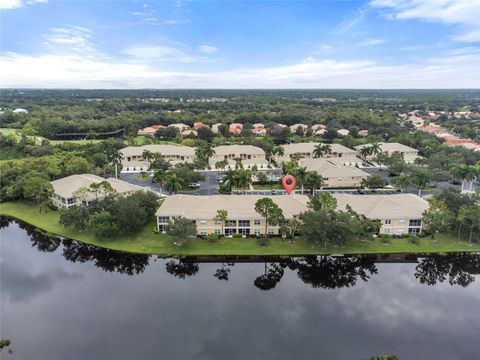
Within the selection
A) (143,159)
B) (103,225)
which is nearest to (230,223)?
(103,225)

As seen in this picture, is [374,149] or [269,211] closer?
[269,211]

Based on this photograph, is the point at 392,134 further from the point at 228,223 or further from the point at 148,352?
the point at 148,352

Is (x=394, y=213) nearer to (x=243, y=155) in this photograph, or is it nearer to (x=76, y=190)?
(x=76, y=190)

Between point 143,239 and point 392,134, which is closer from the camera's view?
point 143,239

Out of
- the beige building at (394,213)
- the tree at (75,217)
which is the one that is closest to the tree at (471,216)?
the beige building at (394,213)

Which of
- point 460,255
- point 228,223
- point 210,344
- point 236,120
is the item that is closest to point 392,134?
point 236,120

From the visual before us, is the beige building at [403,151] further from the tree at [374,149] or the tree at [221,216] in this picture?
the tree at [221,216]
